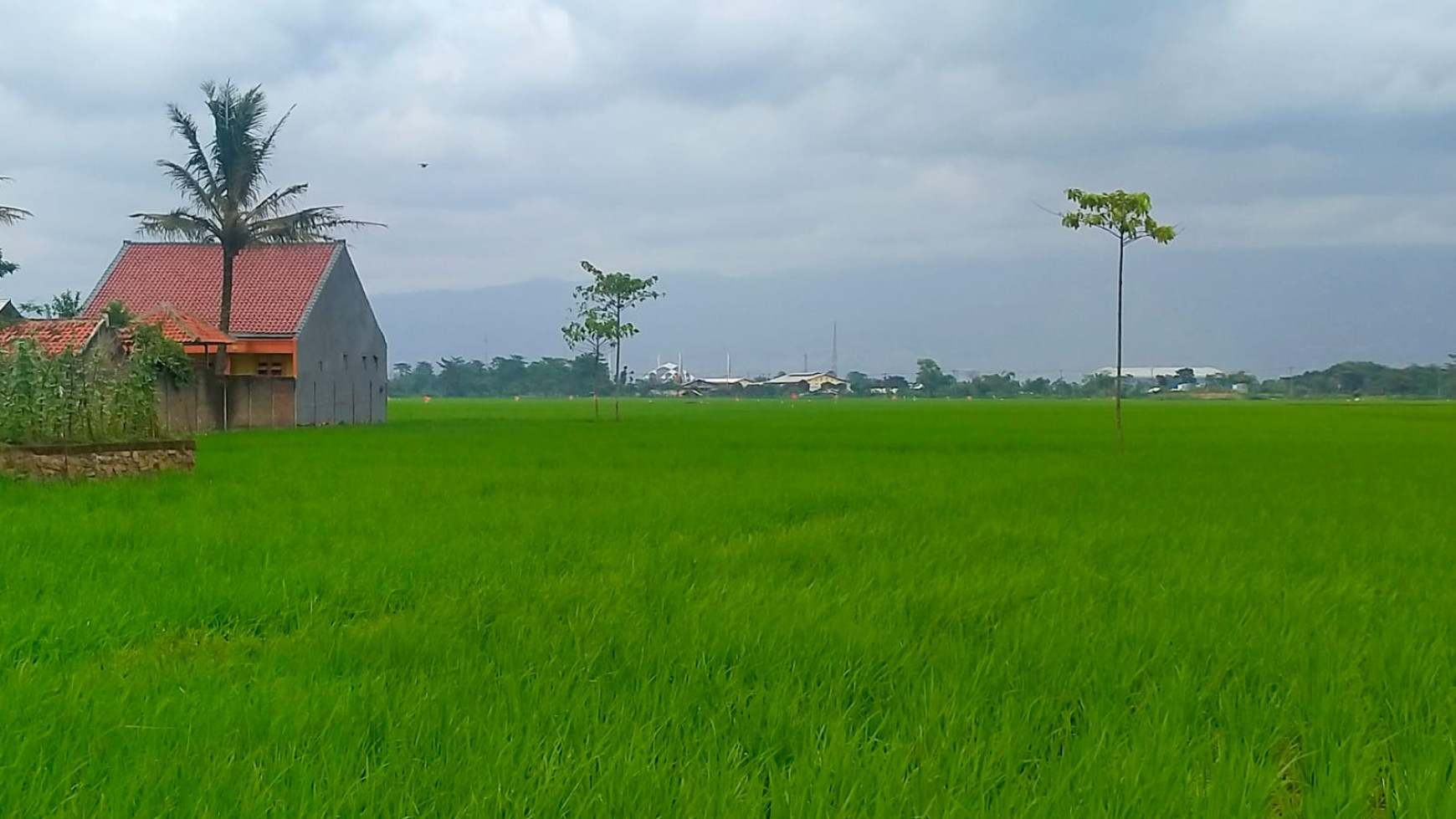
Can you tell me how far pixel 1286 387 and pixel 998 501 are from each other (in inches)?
4375

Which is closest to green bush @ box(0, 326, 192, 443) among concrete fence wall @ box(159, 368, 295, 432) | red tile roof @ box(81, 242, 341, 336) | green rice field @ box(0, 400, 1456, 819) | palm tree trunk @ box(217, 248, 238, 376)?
green rice field @ box(0, 400, 1456, 819)

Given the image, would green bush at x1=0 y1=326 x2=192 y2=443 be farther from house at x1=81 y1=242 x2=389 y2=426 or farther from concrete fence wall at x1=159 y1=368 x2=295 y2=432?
house at x1=81 y1=242 x2=389 y2=426

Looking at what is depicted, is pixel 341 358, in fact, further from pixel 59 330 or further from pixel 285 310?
pixel 59 330

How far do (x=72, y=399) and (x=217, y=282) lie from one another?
930 inches

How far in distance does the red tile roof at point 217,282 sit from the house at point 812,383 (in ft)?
339

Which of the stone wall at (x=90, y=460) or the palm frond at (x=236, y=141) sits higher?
the palm frond at (x=236, y=141)

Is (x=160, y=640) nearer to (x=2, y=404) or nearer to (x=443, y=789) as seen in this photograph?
(x=443, y=789)

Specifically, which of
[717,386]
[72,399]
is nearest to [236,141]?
[72,399]

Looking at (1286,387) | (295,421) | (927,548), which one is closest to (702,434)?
(295,421)

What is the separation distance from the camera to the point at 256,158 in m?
25.6

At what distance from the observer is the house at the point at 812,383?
135 metres

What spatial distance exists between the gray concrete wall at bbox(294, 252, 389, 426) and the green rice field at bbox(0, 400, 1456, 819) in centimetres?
2083

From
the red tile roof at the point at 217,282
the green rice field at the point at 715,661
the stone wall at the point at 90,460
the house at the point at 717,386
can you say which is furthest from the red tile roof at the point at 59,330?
the house at the point at 717,386

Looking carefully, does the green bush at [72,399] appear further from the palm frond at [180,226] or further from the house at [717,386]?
the house at [717,386]
